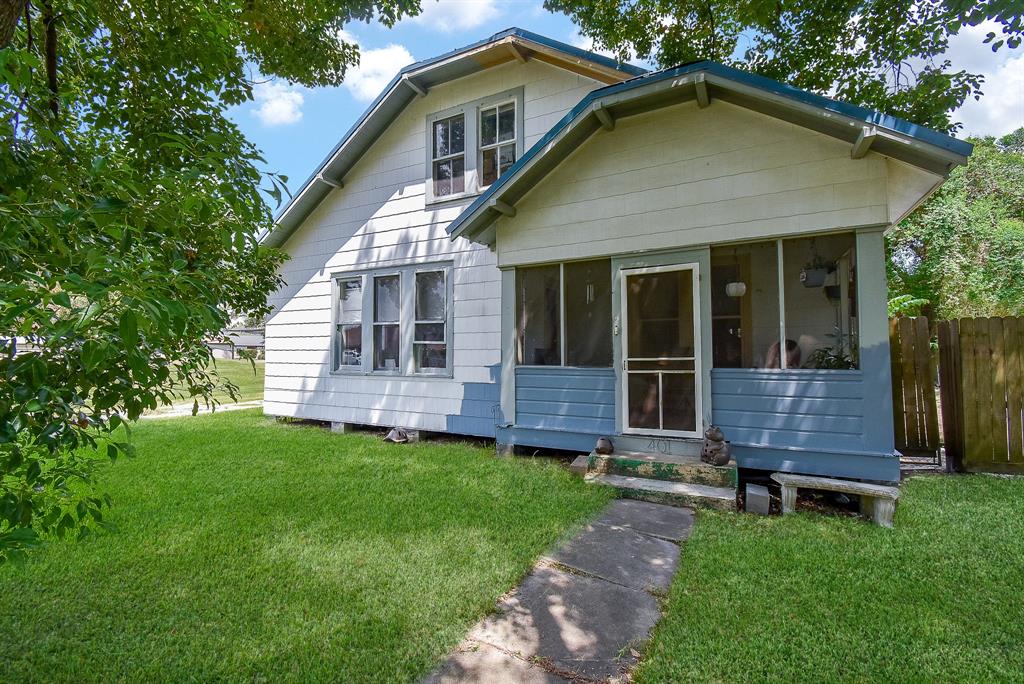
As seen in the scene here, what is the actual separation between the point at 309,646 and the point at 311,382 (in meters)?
7.41

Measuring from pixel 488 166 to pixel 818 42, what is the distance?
19.4 feet

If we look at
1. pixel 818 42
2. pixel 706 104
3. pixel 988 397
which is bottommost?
pixel 988 397

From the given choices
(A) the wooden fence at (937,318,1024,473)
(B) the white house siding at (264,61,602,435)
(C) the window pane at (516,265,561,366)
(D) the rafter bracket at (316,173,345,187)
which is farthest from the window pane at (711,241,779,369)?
(D) the rafter bracket at (316,173,345,187)

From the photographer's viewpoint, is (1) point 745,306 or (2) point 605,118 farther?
(2) point 605,118

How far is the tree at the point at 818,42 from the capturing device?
23.0 feet

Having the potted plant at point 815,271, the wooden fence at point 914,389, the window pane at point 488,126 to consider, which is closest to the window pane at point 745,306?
the potted plant at point 815,271

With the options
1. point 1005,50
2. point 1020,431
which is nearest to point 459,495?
point 1020,431

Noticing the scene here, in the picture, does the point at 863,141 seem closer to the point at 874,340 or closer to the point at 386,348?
the point at 874,340

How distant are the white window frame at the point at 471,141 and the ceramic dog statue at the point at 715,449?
4.93m

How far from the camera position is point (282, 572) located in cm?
323

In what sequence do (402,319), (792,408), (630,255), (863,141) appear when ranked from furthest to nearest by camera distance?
(402,319) < (630,255) < (792,408) < (863,141)

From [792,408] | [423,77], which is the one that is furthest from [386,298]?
[792,408]

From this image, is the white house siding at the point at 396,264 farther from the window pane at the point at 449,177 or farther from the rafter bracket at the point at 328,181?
the window pane at the point at 449,177

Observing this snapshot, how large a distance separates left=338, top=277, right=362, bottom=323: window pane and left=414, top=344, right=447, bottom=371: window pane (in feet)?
4.99
